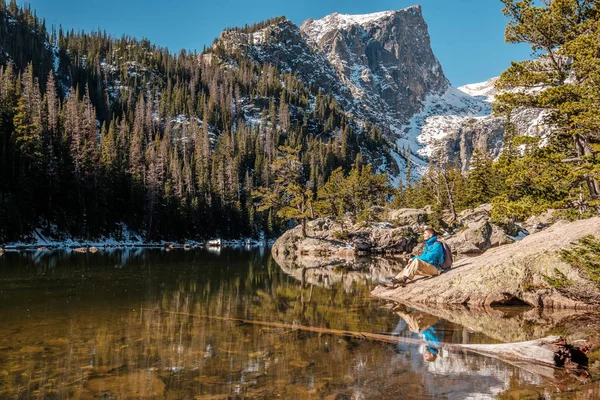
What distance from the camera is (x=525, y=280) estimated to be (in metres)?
11.8

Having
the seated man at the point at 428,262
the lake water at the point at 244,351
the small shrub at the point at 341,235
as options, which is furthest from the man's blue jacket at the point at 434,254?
A: the small shrub at the point at 341,235

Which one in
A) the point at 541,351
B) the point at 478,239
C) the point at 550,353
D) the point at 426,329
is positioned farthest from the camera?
the point at 478,239

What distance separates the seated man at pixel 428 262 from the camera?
13547 millimetres

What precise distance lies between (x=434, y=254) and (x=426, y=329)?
522 centimetres

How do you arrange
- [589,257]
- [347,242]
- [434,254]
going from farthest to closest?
[347,242] < [434,254] < [589,257]

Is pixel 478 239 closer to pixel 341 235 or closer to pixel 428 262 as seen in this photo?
pixel 341 235

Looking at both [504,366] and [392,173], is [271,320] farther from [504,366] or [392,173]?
[392,173]

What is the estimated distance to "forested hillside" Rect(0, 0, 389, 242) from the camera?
55469mm

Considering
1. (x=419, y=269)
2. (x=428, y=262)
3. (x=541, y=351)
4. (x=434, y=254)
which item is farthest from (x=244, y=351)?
(x=434, y=254)

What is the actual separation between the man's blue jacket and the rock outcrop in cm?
79

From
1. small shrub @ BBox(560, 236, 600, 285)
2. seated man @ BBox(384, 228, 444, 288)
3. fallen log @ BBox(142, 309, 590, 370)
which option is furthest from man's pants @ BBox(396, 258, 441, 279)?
fallen log @ BBox(142, 309, 590, 370)

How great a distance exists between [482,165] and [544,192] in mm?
46072

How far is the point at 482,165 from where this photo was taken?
54.8 metres

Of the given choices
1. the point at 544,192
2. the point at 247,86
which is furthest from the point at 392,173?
the point at 544,192
